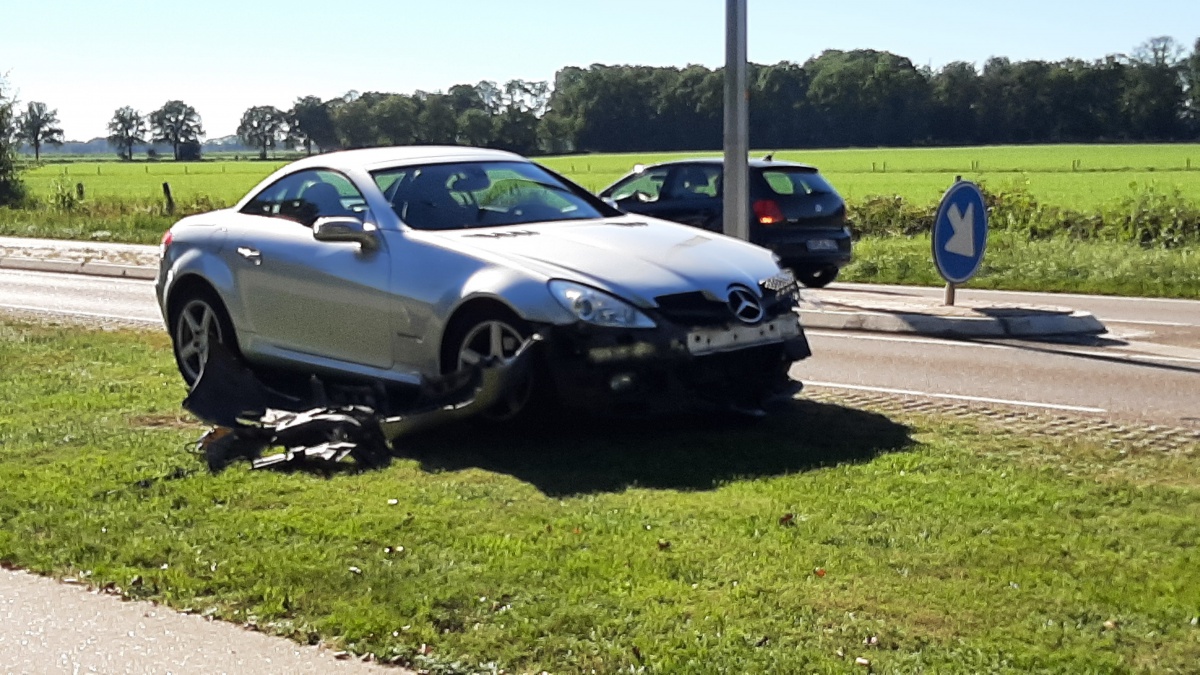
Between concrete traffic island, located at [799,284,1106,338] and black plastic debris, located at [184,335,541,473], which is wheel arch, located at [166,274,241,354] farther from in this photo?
concrete traffic island, located at [799,284,1106,338]

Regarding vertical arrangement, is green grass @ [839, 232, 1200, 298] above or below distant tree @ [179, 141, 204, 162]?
below

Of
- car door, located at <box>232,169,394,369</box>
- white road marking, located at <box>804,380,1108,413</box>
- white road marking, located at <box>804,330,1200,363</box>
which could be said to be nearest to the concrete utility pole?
white road marking, located at <box>804,330,1200,363</box>

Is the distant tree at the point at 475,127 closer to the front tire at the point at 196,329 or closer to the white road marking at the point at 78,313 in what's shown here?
the white road marking at the point at 78,313

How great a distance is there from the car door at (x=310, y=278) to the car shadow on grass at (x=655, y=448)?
0.84 metres

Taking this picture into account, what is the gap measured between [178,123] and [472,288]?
340 ft

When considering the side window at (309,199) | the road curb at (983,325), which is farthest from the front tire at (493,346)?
the road curb at (983,325)

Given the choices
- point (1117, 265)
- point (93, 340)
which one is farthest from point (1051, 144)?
point (93, 340)

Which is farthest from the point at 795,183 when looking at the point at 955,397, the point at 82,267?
the point at 82,267

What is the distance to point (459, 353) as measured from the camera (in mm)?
7984

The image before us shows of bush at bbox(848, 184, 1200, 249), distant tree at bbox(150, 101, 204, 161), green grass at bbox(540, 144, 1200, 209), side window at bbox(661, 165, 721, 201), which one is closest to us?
side window at bbox(661, 165, 721, 201)

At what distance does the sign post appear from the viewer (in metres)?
13.7

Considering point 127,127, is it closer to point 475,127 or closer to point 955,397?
point 475,127

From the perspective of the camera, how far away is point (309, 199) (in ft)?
30.4

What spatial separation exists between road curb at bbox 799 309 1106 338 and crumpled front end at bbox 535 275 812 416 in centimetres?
544
